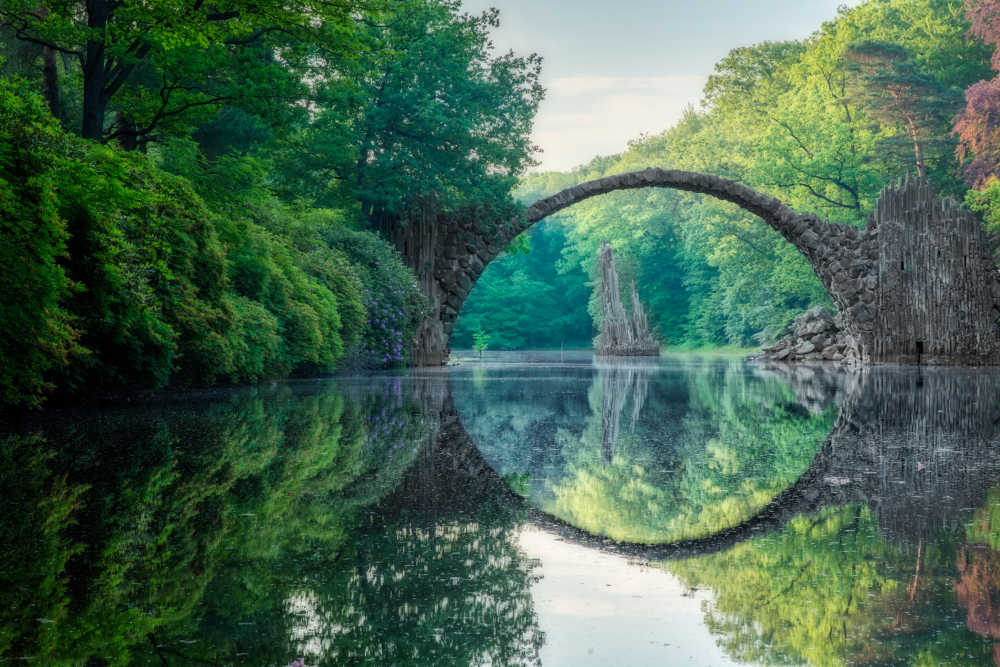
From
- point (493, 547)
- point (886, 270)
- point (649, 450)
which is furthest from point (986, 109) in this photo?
point (493, 547)

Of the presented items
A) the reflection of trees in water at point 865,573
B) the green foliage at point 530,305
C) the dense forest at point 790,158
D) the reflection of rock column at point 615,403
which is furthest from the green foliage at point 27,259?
the green foliage at point 530,305

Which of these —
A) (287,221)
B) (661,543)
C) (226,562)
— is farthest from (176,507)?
(287,221)

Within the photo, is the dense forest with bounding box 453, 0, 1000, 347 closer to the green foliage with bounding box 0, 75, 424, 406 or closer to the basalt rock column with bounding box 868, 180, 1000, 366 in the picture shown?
the basalt rock column with bounding box 868, 180, 1000, 366

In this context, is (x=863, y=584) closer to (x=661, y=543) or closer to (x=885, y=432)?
(x=661, y=543)

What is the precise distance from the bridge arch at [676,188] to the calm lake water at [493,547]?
14921 mm

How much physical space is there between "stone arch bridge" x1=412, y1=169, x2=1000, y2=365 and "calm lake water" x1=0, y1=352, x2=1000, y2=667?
15.0 metres

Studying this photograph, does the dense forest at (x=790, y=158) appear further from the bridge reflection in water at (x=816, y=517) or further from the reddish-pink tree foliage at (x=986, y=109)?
the bridge reflection in water at (x=816, y=517)

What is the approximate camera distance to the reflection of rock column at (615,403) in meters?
6.10

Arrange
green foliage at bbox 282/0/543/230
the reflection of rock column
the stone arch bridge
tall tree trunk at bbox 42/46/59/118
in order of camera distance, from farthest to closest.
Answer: the stone arch bridge → green foliage at bbox 282/0/543/230 → tall tree trunk at bbox 42/46/59/118 → the reflection of rock column

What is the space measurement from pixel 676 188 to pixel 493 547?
20675 mm

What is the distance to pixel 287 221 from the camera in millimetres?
15727

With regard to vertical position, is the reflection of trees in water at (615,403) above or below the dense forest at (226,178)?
below

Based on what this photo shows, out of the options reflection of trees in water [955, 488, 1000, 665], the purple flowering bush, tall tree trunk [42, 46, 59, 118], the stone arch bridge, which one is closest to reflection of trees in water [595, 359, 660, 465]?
reflection of trees in water [955, 488, 1000, 665]

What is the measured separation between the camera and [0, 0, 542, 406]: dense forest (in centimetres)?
713
